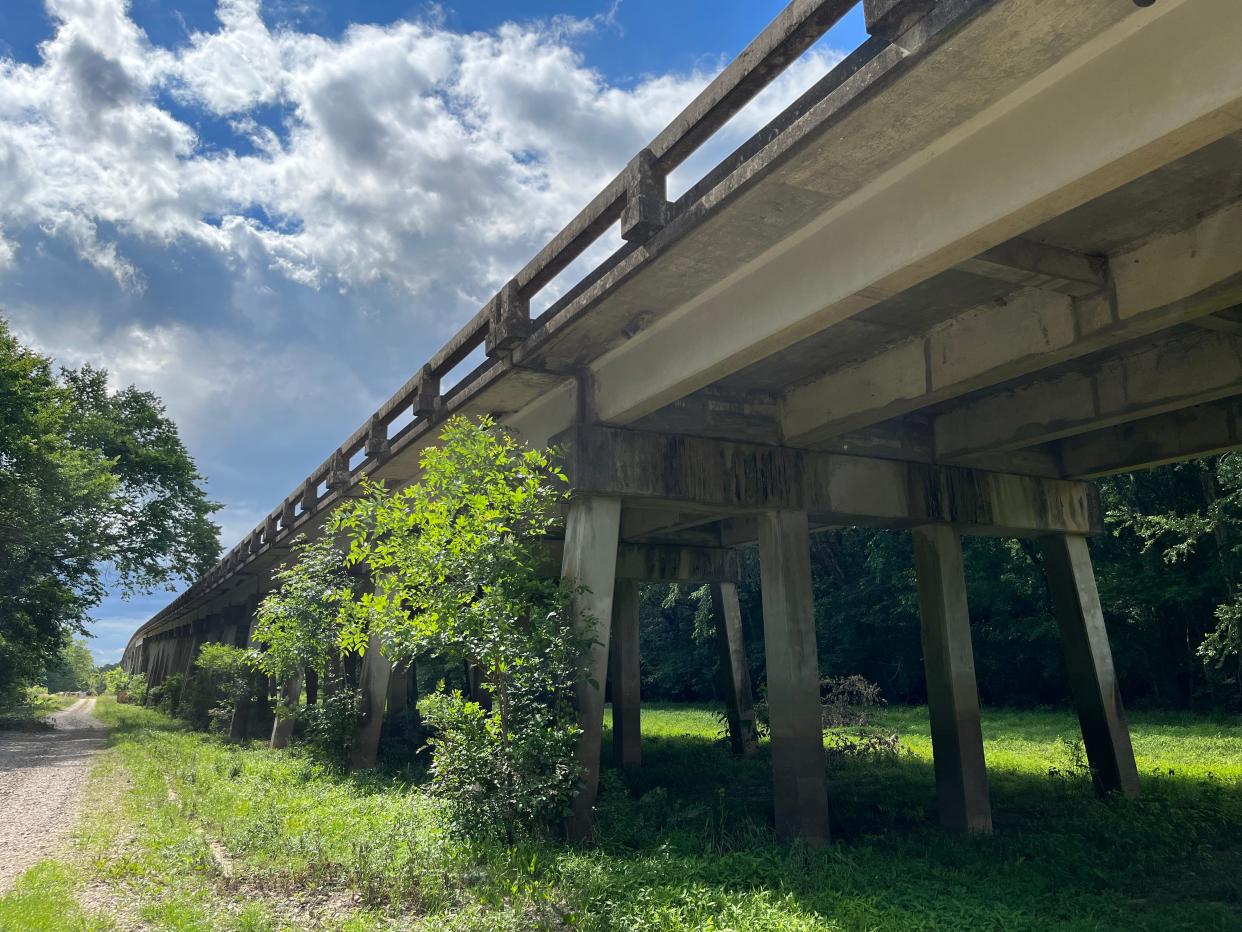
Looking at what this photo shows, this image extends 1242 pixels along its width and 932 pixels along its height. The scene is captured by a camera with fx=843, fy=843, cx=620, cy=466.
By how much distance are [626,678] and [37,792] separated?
32.2 feet

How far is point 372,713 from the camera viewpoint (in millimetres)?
14586

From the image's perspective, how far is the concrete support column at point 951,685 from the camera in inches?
392

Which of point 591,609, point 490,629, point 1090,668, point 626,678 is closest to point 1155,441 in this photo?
point 1090,668

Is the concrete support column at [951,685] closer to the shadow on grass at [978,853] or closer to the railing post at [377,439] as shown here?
the shadow on grass at [978,853]

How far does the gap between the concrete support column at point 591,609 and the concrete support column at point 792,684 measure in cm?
185

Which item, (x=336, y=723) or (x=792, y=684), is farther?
(x=336, y=723)

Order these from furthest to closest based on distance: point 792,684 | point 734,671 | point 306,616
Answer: point 734,671 → point 306,616 → point 792,684

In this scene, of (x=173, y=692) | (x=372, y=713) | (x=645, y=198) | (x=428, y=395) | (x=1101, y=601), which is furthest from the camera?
(x=173, y=692)

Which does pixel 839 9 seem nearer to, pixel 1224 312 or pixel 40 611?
pixel 1224 312

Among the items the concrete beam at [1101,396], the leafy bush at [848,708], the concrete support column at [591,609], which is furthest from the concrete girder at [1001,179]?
the leafy bush at [848,708]

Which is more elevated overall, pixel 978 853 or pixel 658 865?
pixel 658 865

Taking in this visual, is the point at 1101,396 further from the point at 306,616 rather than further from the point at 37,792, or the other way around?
the point at 37,792

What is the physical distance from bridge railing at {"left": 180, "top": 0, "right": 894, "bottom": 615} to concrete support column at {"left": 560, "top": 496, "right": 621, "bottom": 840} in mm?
1971

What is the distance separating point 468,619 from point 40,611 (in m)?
24.5
